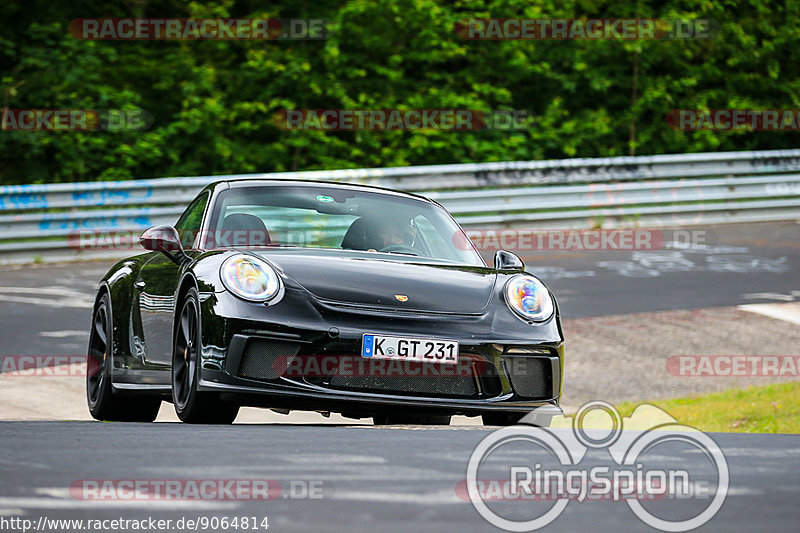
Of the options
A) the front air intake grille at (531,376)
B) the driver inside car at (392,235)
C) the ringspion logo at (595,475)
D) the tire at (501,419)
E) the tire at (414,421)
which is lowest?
the tire at (414,421)

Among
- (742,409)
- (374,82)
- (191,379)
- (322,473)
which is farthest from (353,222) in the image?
(374,82)

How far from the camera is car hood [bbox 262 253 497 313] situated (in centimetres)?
626

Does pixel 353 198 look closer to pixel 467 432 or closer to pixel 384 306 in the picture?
pixel 384 306

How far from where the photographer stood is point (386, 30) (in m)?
20.8

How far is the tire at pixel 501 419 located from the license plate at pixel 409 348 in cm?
42

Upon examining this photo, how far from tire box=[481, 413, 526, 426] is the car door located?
1.62 metres

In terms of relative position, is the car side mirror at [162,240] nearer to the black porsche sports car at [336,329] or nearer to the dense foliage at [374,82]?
the black porsche sports car at [336,329]

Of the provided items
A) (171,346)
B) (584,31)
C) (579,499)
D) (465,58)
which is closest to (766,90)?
(584,31)

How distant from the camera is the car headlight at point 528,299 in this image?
6.56 meters

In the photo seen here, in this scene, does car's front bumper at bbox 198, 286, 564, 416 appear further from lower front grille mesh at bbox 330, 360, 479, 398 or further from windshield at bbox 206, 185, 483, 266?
windshield at bbox 206, 185, 483, 266

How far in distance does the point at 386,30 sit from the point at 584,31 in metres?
3.21

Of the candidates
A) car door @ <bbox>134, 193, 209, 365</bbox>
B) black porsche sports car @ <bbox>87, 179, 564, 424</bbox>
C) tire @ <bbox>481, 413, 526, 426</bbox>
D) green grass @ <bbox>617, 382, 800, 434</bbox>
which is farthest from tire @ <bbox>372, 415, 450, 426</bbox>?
green grass @ <bbox>617, 382, 800, 434</bbox>

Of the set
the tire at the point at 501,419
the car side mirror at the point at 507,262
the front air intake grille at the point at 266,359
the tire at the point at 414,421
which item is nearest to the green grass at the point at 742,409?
the tire at the point at 414,421

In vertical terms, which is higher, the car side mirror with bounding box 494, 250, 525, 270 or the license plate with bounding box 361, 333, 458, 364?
the car side mirror with bounding box 494, 250, 525, 270
